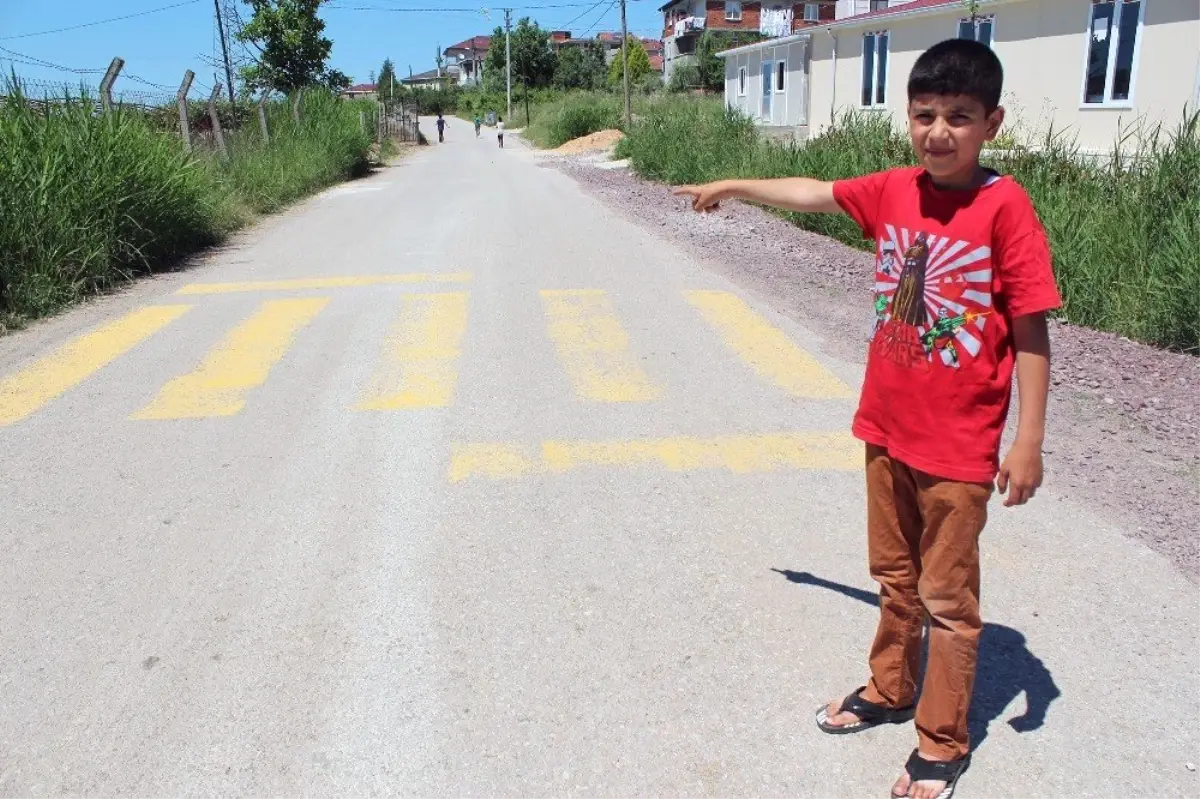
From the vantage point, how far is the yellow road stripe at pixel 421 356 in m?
6.09

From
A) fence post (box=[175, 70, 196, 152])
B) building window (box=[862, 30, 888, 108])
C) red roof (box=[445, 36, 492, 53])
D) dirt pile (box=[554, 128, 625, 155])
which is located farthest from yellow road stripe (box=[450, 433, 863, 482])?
red roof (box=[445, 36, 492, 53])

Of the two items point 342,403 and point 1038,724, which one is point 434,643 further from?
point 342,403

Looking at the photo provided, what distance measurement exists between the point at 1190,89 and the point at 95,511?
1960 cm

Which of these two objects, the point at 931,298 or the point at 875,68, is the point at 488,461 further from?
the point at 875,68

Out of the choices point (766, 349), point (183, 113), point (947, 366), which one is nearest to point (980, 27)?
point (183, 113)

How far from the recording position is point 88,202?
396 inches

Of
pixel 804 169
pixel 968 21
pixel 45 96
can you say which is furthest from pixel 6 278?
pixel 968 21

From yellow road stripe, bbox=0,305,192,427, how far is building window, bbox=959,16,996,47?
19838 mm

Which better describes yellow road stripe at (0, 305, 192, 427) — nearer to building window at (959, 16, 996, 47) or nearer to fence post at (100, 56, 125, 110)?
fence post at (100, 56, 125, 110)

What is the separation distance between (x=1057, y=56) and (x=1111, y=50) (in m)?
1.49

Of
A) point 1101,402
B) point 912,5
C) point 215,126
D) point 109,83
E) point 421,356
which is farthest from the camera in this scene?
point 912,5

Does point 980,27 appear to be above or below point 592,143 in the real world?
above

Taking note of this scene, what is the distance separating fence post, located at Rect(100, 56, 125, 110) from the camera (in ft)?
40.3

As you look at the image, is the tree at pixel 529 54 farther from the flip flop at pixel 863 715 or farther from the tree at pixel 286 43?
the flip flop at pixel 863 715
